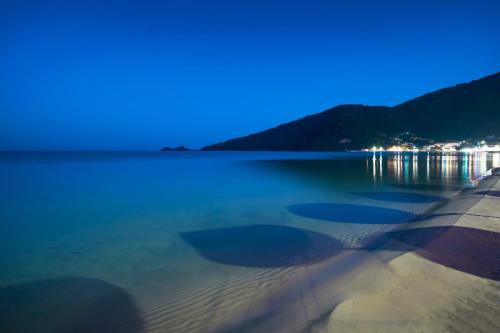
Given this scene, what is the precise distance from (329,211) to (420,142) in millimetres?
Result: 187185

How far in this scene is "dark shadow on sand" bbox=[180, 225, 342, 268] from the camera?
795 cm

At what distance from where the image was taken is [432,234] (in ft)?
28.1

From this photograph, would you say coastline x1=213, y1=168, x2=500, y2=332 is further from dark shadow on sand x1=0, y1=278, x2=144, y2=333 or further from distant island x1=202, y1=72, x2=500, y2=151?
distant island x1=202, y1=72, x2=500, y2=151

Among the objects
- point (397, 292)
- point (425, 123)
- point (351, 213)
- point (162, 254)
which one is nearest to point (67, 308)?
point (162, 254)

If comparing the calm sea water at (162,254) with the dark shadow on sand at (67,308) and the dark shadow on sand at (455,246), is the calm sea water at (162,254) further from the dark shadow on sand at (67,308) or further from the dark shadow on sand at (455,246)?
the dark shadow on sand at (455,246)

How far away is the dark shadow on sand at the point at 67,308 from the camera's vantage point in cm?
506

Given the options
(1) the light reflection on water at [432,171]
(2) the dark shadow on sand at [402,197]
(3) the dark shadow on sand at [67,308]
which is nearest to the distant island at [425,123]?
(1) the light reflection on water at [432,171]

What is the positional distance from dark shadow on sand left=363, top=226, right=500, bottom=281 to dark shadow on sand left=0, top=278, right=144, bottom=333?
20.6 ft

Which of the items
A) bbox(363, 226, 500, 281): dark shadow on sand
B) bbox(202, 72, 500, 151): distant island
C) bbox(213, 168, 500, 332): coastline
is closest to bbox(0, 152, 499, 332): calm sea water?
bbox(213, 168, 500, 332): coastline

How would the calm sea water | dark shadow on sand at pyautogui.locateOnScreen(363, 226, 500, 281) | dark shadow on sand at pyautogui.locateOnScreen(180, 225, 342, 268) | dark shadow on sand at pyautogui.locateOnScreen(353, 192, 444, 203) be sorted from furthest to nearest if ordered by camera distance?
dark shadow on sand at pyautogui.locateOnScreen(353, 192, 444, 203)
dark shadow on sand at pyautogui.locateOnScreen(180, 225, 342, 268)
dark shadow on sand at pyautogui.locateOnScreen(363, 226, 500, 281)
the calm sea water

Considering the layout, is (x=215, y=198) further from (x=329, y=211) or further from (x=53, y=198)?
(x=53, y=198)

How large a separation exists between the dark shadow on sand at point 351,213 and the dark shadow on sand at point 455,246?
2.47 m

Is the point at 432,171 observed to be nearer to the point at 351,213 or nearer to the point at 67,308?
the point at 351,213

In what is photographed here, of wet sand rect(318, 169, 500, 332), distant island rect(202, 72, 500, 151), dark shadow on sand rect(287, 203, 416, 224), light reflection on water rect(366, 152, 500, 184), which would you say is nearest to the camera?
wet sand rect(318, 169, 500, 332)
